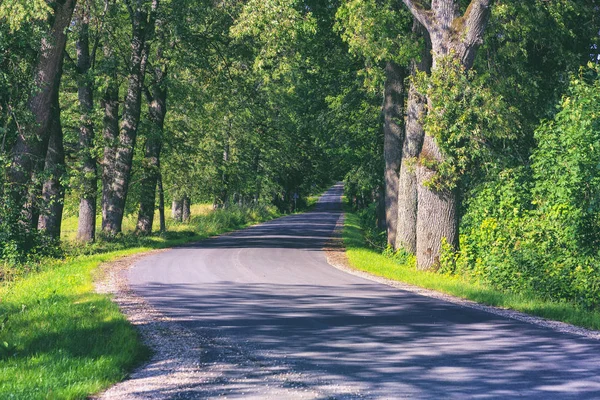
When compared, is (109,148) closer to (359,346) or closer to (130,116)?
(130,116)

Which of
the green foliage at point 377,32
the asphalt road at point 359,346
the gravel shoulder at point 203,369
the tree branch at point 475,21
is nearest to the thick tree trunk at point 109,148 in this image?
the green foliage at point 377,32

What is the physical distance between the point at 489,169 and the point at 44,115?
40.5 ft

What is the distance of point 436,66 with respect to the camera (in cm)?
1883

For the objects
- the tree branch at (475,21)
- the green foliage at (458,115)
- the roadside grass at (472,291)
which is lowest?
the roadside grass at (472,291)

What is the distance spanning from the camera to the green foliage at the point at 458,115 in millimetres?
18344

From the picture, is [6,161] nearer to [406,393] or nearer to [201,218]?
[406,393]

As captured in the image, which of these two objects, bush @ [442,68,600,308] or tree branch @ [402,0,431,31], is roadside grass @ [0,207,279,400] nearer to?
bush @ [442,68,600,308]

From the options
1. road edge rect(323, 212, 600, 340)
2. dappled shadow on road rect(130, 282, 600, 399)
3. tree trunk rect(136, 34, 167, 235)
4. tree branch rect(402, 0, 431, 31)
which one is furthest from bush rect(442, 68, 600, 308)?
tree trunk rect(136, 34, 167, 235)

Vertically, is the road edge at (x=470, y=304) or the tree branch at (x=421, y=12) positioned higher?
the tree branch at (x=421, y=12)

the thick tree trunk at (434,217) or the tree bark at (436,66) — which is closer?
the tree bark at (436,66)

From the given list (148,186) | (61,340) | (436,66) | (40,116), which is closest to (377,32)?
(436,66)

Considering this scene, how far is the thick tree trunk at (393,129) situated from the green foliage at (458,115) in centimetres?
761

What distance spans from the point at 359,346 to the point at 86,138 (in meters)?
23.5

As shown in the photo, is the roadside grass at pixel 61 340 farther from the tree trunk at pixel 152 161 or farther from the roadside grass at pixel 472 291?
the tree trunk at pixel 152 161
